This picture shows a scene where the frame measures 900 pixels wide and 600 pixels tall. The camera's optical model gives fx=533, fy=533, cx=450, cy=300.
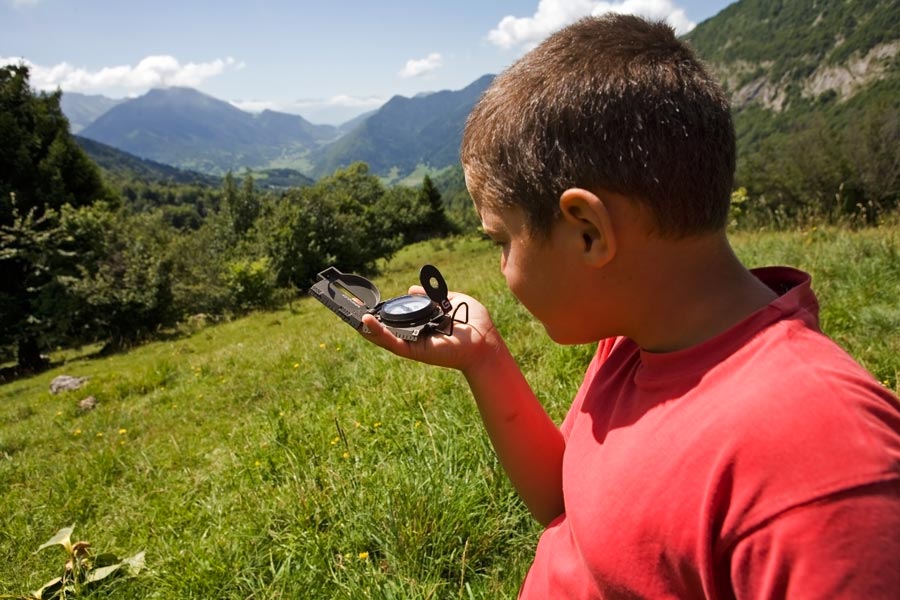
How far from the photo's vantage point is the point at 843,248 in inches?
210

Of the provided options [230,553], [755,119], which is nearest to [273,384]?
[230,553]

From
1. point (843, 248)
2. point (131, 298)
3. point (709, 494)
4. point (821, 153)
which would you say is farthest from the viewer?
point (821, 153)

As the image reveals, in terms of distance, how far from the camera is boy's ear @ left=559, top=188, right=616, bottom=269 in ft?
3.02

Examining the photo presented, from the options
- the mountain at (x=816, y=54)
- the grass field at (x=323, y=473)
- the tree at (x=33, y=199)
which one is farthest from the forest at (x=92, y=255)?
the mountain at (x=816, y=54)

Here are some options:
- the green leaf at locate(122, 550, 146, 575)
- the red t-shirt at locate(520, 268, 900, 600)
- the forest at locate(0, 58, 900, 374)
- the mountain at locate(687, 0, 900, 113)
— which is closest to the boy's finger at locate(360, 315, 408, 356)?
the red t-shirt at locate(520, 268, 900, 600)

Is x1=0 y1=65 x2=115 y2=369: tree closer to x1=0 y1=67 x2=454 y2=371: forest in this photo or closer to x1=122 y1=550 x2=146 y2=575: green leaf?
x1=0 y1=67 x2=454 y2=371: forest

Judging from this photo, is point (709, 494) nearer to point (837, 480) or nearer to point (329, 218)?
point (837, 480)

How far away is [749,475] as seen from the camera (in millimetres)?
713

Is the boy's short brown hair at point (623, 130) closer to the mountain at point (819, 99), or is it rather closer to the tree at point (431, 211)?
the mountain at point (819, 99)

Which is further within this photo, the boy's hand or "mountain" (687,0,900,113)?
"mountain" (687,0,900,113)

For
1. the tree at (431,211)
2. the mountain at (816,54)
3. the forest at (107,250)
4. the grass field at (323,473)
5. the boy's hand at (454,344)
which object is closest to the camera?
the boy's hand at (454,344)

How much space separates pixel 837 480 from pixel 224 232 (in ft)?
136

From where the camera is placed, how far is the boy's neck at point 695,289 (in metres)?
0.96

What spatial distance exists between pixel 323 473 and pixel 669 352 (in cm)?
224
